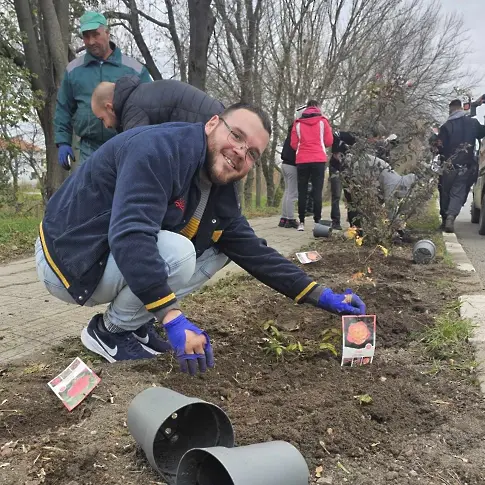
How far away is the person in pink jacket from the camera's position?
7336 millimetres

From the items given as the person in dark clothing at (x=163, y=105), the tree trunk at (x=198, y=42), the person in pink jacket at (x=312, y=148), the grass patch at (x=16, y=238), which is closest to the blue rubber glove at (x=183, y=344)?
the person in dark clothing at (x=163, y=105)

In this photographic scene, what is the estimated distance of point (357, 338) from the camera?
255 cm

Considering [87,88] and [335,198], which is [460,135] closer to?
[335,198]

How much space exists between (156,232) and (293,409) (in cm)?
88

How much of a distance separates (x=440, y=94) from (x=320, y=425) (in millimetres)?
22020

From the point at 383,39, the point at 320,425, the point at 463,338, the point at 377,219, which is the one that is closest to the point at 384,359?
the point at 463,338

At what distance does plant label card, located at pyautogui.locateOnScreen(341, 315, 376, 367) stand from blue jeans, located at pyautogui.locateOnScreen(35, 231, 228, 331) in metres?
0.77

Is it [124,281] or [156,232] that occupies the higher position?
[156,232]

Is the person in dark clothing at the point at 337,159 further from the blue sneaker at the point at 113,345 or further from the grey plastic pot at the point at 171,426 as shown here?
the grey plastic pot at the point at 171,426

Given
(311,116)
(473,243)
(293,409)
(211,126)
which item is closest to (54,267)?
(211,126)

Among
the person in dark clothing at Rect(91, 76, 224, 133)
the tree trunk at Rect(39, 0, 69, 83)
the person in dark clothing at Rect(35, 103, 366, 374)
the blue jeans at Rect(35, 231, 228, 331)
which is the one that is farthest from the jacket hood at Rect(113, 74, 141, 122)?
the tree trunk at Rect(39, 0, 69, 83)

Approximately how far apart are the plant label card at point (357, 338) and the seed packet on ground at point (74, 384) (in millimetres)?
1130

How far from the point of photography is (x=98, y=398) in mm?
2215

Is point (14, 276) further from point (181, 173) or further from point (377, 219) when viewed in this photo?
point (377, 219)
